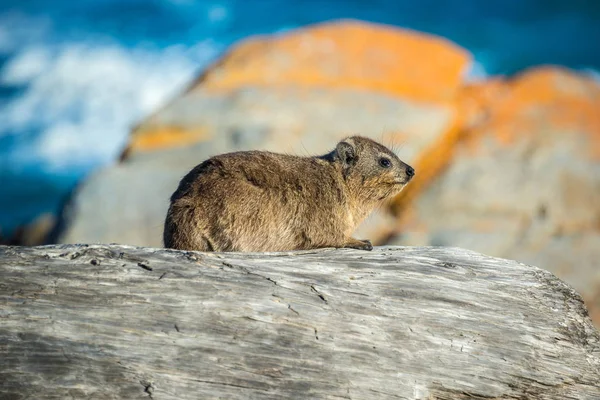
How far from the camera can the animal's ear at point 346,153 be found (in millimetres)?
9898

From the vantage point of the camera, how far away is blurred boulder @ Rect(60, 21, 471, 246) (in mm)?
19578

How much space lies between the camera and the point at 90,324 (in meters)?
6.64

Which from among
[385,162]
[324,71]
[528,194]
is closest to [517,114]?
[528,194]

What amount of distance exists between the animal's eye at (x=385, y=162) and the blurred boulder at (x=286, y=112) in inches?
342

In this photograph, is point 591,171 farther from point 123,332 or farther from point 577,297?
point 123,332

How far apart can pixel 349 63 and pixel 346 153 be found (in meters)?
12.4

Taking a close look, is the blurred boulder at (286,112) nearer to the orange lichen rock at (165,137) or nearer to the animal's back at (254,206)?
the orange lichen rock at (165,137)

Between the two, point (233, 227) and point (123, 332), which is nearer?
point (123, 332)

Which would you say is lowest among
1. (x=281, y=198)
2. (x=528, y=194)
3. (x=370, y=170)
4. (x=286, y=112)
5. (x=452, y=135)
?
(x=281, y=198)

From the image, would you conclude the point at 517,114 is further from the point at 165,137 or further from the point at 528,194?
the point at 165,137

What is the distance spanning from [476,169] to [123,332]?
14.7 m

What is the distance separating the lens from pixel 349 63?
71.6 feet

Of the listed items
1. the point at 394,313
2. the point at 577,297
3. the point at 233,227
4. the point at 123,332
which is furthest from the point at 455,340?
the point at 123,332

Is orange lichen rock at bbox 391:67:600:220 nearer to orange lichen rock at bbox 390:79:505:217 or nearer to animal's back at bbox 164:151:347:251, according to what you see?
orange lichen rock at bbox 390:79:505:217
